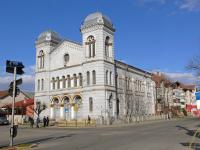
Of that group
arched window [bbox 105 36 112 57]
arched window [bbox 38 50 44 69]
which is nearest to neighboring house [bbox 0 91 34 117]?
arched window [bbox 38 50 44 69]

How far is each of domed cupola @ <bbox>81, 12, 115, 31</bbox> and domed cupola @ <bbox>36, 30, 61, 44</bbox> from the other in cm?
991

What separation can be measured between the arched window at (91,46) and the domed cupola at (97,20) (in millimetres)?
2418

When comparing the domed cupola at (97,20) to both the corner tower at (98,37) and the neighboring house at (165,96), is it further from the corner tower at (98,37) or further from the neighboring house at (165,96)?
the neighboring house at (165,96)

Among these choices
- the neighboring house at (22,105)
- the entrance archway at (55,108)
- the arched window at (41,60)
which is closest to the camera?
the entrance archway at (55,108)

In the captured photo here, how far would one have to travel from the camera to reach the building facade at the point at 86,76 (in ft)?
197

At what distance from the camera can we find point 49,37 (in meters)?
70.7

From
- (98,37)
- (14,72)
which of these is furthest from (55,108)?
(14,72)

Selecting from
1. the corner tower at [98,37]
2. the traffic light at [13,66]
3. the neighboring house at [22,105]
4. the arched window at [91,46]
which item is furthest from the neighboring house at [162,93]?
the traffic light at [13,66]

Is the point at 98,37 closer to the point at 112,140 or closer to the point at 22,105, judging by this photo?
the point at 22,105

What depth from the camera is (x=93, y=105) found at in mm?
59531

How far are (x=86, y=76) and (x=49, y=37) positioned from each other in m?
14.6

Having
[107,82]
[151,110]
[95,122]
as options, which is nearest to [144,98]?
[151,110]

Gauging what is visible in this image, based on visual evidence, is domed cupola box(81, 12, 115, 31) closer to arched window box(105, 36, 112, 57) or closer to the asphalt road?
arched window box(105, 36, 112, 57)

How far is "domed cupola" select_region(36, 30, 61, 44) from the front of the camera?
70.7m
